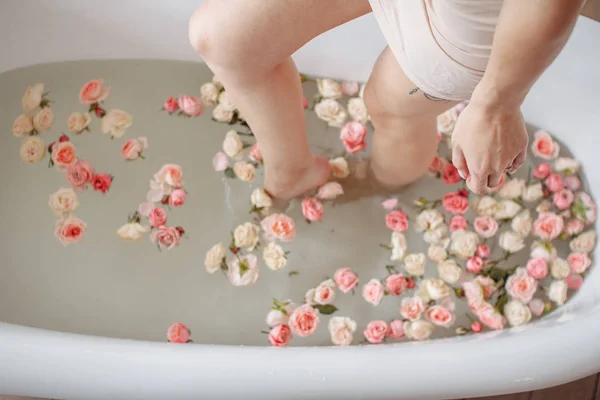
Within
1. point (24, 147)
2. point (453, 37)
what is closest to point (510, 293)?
point (453, 37)

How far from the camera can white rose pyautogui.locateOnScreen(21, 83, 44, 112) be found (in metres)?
1.29

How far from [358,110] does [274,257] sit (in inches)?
15.3

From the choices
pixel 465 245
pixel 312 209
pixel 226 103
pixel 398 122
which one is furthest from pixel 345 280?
pixel 226 103

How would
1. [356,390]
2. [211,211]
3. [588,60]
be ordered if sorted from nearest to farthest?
1. [356,390]
2. [588,60]
3. [211,211]

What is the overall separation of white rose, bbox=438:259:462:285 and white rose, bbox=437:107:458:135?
303mm

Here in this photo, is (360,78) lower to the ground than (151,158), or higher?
higher

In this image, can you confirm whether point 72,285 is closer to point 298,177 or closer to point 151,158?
point 151,158

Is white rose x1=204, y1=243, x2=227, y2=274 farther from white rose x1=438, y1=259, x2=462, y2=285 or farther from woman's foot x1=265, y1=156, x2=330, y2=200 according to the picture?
white rose x1=438, y1=259, x2=462, y2=285

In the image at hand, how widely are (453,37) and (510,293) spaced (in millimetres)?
744

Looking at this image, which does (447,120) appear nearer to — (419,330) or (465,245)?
(465,245)

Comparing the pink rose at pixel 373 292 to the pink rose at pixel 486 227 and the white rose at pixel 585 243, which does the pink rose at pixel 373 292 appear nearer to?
the pink rose at pixel 486 227

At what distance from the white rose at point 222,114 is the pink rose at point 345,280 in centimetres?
43

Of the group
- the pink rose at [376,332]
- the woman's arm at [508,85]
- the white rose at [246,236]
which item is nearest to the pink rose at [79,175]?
the white rose at [246,236]

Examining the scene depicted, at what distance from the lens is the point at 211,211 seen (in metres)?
1.26
